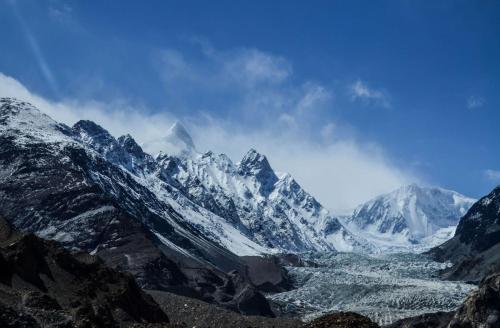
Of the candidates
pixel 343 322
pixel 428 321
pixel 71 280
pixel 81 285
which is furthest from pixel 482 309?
pixel 343 322

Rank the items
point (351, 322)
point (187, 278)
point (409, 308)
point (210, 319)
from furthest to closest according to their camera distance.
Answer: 1. point (187, 278)
2. point (409, 308)
3. point (210, 319)
4. point (351, 322)

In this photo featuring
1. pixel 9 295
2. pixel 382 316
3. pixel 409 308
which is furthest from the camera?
pixel 409 308

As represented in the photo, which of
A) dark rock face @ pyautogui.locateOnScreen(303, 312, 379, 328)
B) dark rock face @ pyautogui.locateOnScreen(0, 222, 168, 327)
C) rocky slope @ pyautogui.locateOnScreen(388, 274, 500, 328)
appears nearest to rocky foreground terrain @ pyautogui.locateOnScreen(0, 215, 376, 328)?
dark rock face @ pyautogui.locateOnScreen(0, 222, 168, 327)

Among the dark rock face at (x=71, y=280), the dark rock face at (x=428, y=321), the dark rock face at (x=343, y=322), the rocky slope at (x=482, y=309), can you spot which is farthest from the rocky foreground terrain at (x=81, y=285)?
the dark rock face at (x=428, y=321)

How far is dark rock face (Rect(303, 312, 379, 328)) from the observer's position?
32719 millimetres

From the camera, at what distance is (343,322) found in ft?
108

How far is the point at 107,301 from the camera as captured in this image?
75.8 metres

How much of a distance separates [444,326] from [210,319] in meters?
49.1

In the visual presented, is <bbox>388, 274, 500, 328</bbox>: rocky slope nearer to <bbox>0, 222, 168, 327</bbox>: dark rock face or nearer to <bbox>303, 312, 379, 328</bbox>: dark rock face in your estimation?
<bbox>0, 222, 168, 327</bbox>: dark rock face

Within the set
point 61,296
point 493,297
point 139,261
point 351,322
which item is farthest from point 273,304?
point 351,322

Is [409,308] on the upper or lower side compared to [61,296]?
upper

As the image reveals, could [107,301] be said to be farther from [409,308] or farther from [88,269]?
[409,308]

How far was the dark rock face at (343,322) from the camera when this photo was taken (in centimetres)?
3272

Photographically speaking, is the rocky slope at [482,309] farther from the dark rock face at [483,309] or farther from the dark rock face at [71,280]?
the dark rock face at [71,280]
